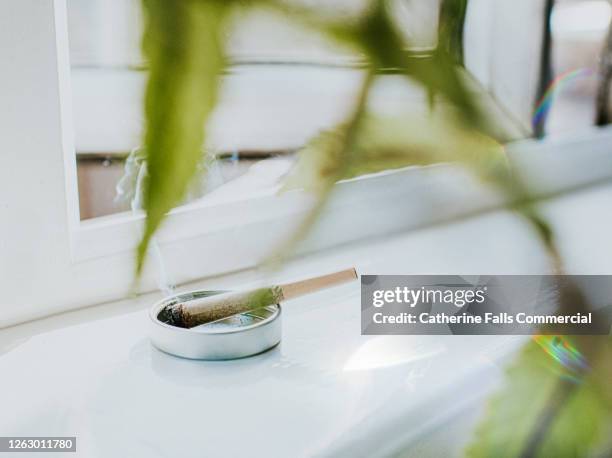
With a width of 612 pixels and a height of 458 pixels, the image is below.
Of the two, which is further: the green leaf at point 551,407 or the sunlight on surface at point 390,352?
→ the sunlight on surface at point 390,352

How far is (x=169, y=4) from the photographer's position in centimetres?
8

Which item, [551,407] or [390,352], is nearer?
[551,407]

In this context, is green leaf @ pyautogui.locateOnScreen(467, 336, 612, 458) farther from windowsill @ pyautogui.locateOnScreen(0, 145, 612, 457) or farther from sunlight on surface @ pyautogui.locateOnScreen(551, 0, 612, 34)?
sunlight on surface @ pyautogui.locateOnScreen(551, 0, 612, 34)

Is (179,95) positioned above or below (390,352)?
above

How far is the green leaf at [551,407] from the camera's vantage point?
13 cm

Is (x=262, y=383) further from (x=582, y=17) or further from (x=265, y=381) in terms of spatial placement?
(x=582, y=17)

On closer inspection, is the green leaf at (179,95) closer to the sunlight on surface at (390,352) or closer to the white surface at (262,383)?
the white surface at (262,383)

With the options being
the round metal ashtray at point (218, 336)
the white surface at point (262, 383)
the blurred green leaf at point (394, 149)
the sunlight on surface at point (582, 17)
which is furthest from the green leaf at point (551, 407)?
the sunlight on surface at point (582, 17)

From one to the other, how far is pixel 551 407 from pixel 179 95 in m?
0.10

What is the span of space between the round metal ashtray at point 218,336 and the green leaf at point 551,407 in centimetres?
27

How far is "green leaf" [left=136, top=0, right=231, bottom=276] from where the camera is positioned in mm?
80

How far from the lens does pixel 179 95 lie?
0.27 feet

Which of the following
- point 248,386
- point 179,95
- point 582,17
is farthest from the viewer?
point 582,17

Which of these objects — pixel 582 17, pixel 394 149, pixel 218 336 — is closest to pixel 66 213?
pixel 218 336
